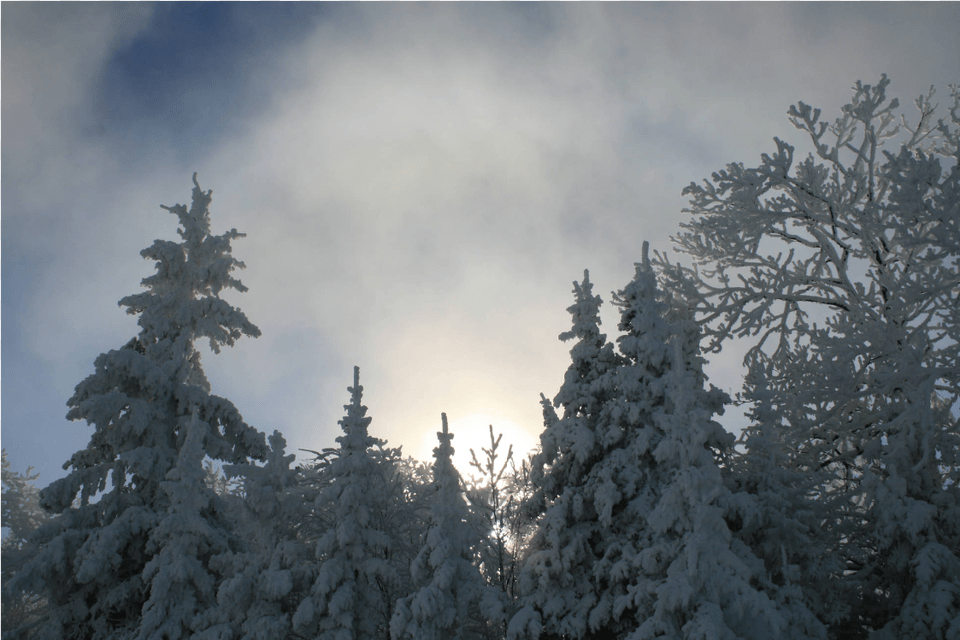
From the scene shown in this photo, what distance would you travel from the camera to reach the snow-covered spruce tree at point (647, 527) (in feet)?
38.9

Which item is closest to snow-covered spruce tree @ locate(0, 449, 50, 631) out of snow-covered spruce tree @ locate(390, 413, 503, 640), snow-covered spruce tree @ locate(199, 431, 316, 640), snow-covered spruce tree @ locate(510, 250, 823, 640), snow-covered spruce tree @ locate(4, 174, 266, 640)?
snow-covered spruce tree @ locate(4, 174, 266, 640)

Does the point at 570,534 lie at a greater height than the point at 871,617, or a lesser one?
greater

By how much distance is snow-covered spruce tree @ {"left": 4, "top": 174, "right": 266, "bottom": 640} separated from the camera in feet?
46.5

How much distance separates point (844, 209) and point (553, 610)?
1403 centimetres

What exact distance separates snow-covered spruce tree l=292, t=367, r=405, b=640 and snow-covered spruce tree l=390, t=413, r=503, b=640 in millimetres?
920

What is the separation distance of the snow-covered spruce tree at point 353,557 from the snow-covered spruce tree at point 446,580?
920 millimetres

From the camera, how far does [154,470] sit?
16.3 m

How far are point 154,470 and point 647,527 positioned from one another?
1287 cm

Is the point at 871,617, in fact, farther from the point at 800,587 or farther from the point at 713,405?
the point at 713,405

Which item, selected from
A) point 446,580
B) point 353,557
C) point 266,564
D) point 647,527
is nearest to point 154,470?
point 266,564

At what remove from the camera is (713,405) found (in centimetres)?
1605

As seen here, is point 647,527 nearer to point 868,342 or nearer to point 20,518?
point 868,342

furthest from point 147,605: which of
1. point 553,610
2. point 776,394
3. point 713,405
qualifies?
point 776,394

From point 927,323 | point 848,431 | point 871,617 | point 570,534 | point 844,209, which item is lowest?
point 871,617
